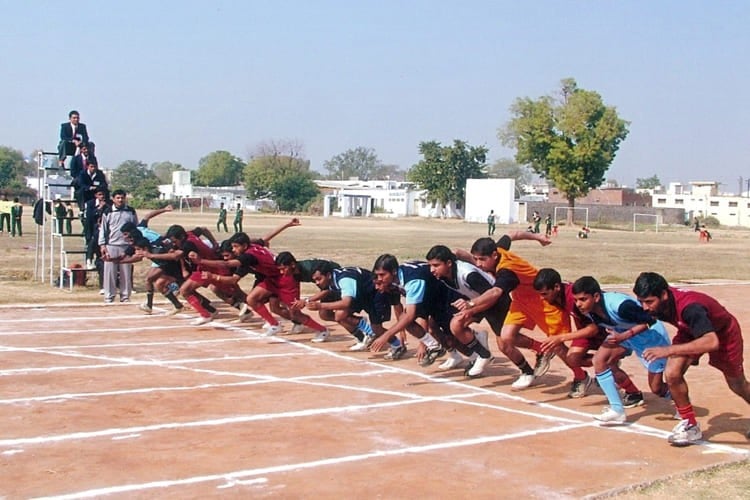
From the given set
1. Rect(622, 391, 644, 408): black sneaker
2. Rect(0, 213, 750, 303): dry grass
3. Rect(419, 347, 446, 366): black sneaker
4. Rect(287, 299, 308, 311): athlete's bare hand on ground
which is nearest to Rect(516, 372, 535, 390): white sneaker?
Rect(622, 391, 644, 408): black sneaker

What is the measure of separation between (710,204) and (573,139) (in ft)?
→ 124

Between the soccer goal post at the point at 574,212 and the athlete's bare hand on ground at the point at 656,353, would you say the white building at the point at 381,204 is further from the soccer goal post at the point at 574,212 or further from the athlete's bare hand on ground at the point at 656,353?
the athlete's bare hand on ground at the point at 656,353

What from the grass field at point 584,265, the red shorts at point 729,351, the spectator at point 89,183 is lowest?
the grass field at point 584,265

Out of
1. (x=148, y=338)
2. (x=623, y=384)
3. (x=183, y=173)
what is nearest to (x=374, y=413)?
(x=623, y=384)

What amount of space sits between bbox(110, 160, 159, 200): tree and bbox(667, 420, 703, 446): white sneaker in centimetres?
10358

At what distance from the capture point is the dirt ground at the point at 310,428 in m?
6.29

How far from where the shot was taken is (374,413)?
27.6ft

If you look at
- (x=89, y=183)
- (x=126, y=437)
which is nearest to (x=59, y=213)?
(x=89, y=183)

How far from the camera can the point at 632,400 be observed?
896 centimetres

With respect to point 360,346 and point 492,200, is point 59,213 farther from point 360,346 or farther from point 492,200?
point 492,200

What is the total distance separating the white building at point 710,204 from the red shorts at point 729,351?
303 feet

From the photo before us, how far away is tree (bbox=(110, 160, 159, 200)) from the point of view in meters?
119

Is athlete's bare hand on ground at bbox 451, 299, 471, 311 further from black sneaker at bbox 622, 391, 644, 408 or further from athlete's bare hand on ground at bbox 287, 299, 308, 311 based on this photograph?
athlete's bare hand on ground at bbox 287, 299, 308, 311

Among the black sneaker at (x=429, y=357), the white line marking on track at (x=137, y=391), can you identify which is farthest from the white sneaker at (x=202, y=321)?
the black sneaker at (x=429, y=357)
